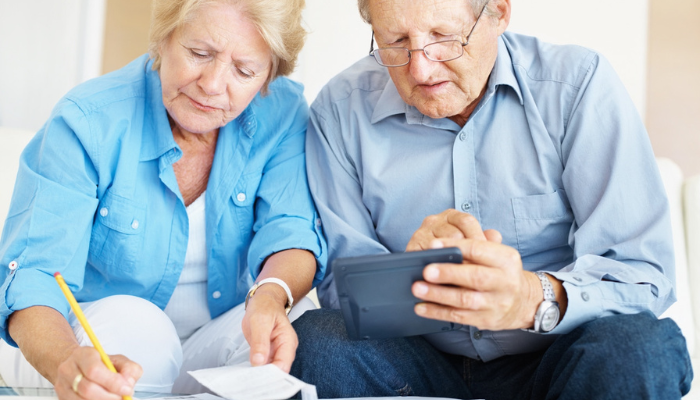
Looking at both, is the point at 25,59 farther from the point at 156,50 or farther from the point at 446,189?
the point at 446,189

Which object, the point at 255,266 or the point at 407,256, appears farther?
the point at 255,266

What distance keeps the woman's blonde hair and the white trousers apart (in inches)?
23.8

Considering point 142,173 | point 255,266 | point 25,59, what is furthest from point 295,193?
point 25,59

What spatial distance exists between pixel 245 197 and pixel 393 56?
526 mm

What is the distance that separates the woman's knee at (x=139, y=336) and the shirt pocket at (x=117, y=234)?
0.10 metres

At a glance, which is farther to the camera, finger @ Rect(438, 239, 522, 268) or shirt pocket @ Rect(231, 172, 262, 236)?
shirt pocket @ Rect(231, 172, 262, 236)

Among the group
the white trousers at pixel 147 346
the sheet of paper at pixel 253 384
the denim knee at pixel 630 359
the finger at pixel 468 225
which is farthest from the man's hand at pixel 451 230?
the white trousers at pixel 147 346

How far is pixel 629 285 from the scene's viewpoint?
1253 mm

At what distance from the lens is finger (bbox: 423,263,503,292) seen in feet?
3.41

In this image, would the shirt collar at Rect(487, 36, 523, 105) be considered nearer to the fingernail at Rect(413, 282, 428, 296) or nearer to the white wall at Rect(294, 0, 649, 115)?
the fingernail at Rect(413, 282, 428, 296)

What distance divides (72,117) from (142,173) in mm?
208

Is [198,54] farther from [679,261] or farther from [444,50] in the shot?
[679,261]

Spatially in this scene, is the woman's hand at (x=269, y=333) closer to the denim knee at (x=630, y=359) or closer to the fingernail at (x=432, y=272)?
the fingernail at (x=432, y=272)

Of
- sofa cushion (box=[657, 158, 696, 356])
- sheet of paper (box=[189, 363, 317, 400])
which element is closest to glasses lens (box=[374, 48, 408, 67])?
sheet of paper (box=[189, 363, 317, 400])
